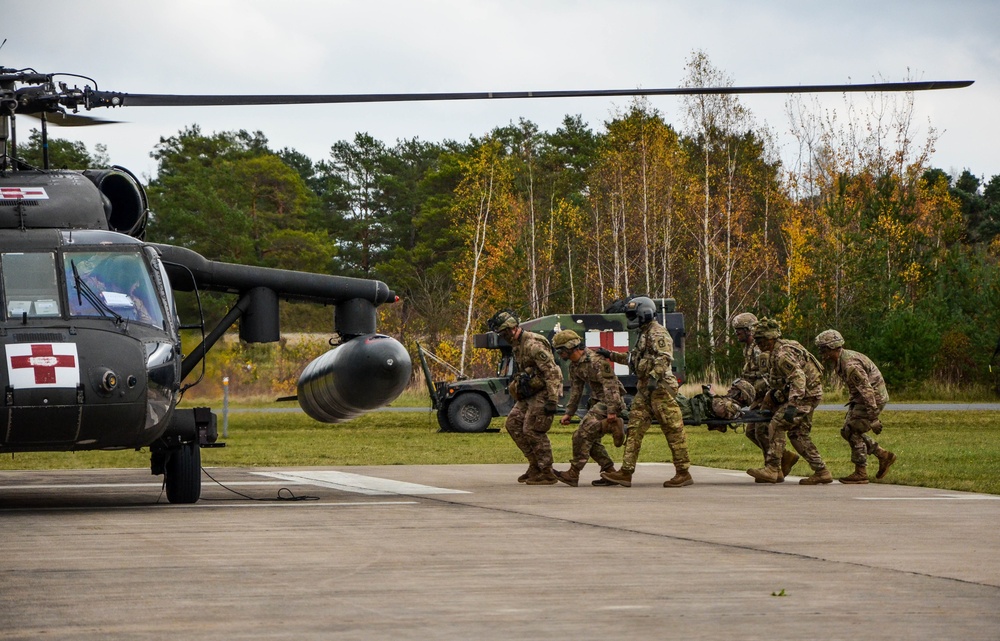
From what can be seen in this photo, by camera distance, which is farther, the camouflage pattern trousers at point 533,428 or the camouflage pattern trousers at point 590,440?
the camouflage pattern trousers at point 533,428

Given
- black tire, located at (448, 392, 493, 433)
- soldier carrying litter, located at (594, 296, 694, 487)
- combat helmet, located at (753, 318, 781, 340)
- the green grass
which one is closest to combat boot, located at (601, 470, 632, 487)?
soldier carrying litter, located at (594, 296, 694, 487)

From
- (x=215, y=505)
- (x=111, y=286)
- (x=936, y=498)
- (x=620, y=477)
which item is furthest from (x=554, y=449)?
(x=111, y=286)

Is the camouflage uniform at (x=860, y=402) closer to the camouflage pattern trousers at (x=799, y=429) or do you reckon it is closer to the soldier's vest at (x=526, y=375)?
the camouflage pattern trousers at (x=799, y=429)

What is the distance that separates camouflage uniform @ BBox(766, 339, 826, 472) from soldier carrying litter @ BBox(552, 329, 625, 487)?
166cm

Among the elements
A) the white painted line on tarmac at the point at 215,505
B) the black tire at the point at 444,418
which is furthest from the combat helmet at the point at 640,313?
the black tire at the point at 444,418

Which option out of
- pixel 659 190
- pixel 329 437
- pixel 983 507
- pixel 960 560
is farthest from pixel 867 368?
pixel 659 190

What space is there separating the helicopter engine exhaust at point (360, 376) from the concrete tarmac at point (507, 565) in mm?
1125

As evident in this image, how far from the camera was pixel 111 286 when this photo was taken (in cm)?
1166

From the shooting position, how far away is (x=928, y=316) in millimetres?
37969

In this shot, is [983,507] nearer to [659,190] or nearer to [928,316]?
[928,316]

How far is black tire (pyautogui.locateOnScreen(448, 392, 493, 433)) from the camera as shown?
93.0 feet

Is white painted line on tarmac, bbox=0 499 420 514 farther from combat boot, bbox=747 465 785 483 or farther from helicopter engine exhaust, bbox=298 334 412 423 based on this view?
combat boot, bbox=747 465 785 483

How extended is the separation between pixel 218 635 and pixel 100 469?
14603 mm

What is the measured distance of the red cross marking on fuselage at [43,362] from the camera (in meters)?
10.6
